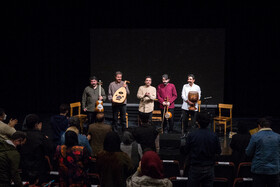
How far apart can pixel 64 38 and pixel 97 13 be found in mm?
1401

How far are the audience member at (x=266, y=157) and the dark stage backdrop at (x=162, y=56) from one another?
542cm

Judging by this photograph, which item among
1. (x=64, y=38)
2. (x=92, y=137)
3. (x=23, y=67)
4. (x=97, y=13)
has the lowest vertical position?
(x=92, y=137)

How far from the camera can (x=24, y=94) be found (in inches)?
378

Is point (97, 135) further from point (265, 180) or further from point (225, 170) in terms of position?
point (265, 180)

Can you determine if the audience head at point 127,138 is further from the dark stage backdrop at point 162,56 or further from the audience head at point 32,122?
the dark stage backdrop at point 162,56

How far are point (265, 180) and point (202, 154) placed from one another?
87 centimetres

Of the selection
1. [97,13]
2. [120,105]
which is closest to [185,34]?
[97,13]

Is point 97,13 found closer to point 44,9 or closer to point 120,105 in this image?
point 44,9

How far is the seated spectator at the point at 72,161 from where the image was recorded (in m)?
2.95

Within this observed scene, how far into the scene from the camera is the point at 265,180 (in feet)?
11.0

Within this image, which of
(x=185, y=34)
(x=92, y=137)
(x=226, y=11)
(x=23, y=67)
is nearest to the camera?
(x=92, y=137)

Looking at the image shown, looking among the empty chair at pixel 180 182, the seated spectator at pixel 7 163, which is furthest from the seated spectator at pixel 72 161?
the empty chair at pixel 180 182

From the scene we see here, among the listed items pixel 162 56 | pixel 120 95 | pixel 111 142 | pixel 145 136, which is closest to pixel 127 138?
pixel 145 136

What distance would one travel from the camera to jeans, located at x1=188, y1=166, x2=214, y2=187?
3.14 m
